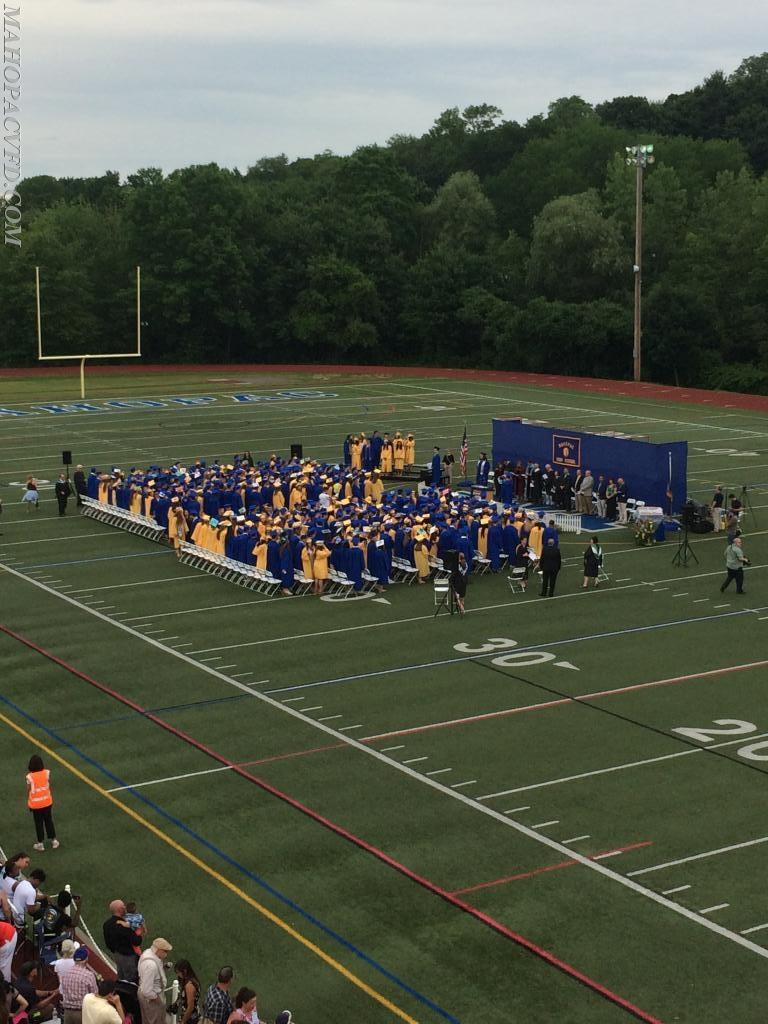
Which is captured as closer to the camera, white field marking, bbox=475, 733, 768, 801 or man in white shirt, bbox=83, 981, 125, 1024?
man in white shirt, bbox=83, 981, 125, 1024

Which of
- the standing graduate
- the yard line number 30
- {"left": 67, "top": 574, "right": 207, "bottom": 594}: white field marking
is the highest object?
the standing graduate

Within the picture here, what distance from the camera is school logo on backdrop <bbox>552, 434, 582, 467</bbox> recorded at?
3853 cm

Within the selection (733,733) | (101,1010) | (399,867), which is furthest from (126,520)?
(101,1010)

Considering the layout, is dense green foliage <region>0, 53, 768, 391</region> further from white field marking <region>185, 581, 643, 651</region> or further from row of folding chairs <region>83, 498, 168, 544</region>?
white field marking <region>185, 581, 643, 651</region>

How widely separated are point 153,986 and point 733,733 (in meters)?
10.2

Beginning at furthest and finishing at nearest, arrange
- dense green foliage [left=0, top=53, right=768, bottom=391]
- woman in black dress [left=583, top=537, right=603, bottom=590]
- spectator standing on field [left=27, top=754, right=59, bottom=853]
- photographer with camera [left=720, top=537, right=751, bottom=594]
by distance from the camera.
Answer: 1. dense green foliage [left=0, top=53, right=768, bottom=391]
2. woman in black dress [left=583, top=537, right=603, bottom=590]
3. photographer with camera [left=720, top=537, right=751, bottom=594]
4. spectator standing on field [left=27, top=754, right=59, bottom=853]

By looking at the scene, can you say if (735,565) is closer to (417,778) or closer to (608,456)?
(608,456)

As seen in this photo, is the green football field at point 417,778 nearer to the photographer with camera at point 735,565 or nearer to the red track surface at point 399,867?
the red track surface at point 399,867

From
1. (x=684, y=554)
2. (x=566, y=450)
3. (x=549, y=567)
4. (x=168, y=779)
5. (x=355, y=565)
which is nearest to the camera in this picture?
(x=168, y=779)

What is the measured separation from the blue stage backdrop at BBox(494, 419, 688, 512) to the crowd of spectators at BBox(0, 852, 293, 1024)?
2475 centimetres

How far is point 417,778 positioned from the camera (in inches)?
708

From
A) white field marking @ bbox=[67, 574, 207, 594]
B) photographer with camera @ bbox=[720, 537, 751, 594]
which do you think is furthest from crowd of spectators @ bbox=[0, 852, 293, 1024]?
photographer with camera @ bbox=[720, 537, 751, 594]

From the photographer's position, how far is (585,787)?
17.5 m

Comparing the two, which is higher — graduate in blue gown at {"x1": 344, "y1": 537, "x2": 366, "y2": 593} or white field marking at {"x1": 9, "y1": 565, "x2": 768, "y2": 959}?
graduate in blue gown at {"x1": 344, "y1": 537, "x2": 366, "y2": 593}
